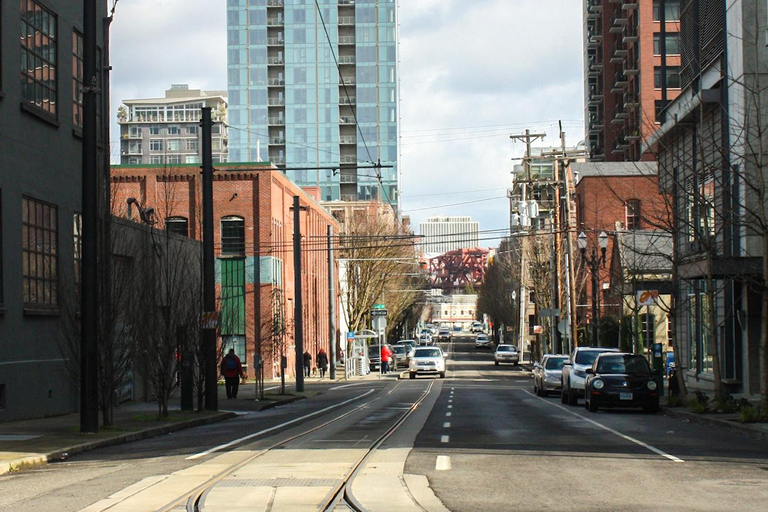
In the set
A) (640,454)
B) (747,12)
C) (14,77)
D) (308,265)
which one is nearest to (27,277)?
(14,77)

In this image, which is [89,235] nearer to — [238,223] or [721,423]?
[721,423]

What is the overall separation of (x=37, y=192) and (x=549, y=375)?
20.6 metres

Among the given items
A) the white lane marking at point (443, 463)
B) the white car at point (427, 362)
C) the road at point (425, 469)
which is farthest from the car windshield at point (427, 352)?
the white lane marking at point (443, 463)

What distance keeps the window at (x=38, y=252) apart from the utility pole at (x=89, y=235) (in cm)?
632

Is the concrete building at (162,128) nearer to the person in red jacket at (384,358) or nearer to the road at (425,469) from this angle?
the person in red jacket at (384,358)

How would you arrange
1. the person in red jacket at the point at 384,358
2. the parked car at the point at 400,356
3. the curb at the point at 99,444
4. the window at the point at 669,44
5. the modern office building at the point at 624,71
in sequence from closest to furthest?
the curb at the point at 99,444 < the person in red jacket at the point at 384,358 < the window at the point at 669,44 < the parked car at the point at 400,356 < the modern office building at the point at 624,71

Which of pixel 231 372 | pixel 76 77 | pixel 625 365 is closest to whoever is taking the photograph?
pixel 625 365

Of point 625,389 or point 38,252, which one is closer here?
point 38,252

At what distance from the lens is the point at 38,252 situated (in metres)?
26.6

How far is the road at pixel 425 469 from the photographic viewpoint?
11.1m

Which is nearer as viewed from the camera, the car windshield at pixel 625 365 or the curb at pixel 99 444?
the curb at pixel 99 444

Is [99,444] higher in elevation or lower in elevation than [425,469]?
lower

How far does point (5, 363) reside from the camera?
24.2m

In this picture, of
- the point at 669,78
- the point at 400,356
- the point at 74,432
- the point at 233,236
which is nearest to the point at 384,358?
the point at 400,356
